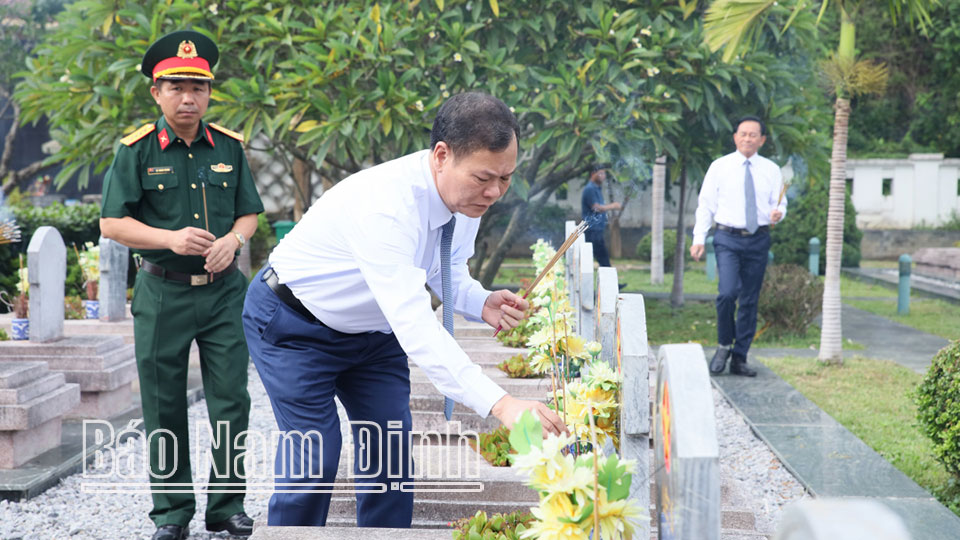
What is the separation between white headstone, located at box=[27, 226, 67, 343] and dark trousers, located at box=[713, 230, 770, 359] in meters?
4.79

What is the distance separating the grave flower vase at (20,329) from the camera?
6.04 m

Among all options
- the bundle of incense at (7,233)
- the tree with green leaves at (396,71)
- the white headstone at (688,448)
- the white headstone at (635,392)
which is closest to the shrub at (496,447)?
the white headstone at (635,392)

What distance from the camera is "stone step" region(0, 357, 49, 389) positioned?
4.83 m

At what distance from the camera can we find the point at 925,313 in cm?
1255

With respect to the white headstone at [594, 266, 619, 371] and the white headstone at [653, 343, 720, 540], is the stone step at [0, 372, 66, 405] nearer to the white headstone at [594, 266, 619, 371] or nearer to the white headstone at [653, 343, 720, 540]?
the white headstone at [594, 266, 619, 371]

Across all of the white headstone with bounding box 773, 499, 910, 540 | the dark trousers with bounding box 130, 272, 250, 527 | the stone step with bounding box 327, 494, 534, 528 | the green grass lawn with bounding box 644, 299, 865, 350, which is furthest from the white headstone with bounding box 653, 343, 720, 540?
the green grass lawn with bounding box 644, 299, 865, 350

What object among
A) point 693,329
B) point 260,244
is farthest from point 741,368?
point 260,244

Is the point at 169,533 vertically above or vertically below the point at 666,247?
below

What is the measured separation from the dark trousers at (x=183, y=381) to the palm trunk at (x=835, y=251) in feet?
18.3

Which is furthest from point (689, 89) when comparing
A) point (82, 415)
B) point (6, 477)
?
point (6, 477)

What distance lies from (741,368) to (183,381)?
483 centimetres

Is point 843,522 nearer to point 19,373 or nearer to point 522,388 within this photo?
point 522,388

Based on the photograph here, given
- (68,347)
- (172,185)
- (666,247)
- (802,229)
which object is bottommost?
(68,347)

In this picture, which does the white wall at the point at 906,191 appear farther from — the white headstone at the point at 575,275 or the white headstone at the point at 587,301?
the white headstone at the point at 587,301
